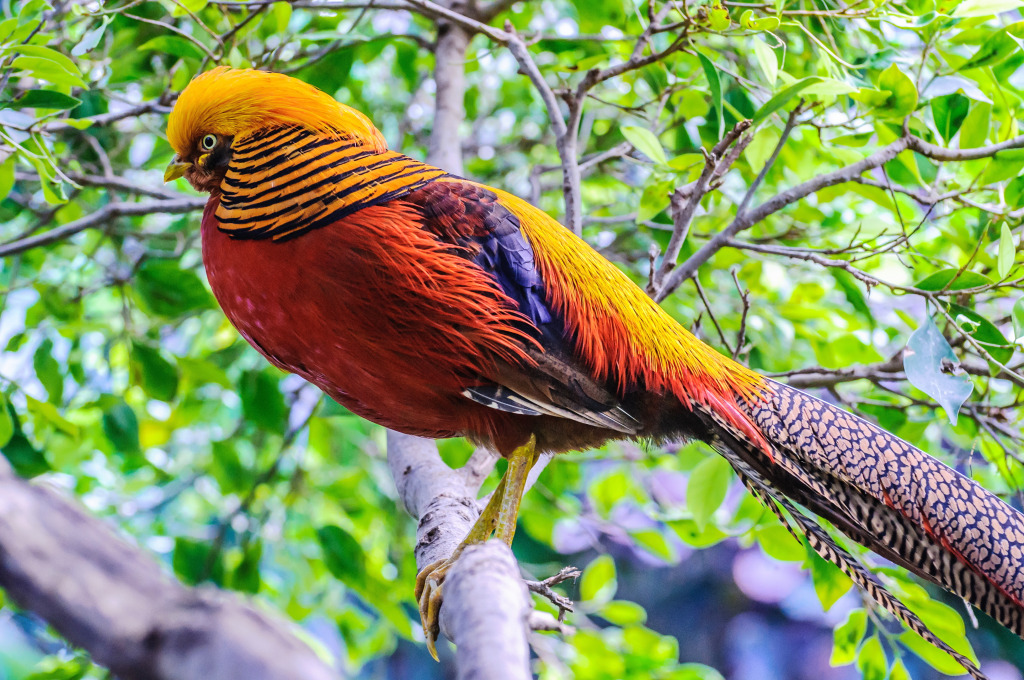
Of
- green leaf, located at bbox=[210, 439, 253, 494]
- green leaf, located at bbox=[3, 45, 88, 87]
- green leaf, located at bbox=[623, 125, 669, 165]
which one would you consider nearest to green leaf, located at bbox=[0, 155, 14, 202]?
green leaf, located at bbox=[3, 45, 88, 87]

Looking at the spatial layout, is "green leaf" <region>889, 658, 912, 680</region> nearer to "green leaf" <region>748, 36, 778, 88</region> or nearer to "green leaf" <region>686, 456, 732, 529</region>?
"green leaf" <region>686, 456, 732, 529</region>

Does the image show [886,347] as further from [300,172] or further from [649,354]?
[300,172]

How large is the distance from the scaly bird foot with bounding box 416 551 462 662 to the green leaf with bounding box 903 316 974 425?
1.09 meters

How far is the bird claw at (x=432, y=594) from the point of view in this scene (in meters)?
1.78

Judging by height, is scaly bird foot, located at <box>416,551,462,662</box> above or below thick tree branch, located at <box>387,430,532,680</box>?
below

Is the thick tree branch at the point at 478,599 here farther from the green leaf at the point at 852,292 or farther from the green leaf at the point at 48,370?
the green leaf at the point at 48,370

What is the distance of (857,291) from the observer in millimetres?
2564

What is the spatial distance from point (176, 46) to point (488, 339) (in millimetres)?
1672

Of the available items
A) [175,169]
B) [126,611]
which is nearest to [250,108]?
[175,169]

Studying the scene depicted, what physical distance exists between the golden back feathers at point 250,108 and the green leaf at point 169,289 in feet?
3.11

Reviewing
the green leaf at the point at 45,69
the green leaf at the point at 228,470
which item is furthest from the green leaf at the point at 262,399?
the green leaf at the point at 45,69

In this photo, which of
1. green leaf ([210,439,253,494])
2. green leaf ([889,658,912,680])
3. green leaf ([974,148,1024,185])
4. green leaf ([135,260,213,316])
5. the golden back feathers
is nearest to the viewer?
the golden back feathers

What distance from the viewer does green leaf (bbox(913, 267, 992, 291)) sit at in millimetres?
2000

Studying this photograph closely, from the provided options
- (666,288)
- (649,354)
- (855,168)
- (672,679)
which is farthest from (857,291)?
(672,679)
